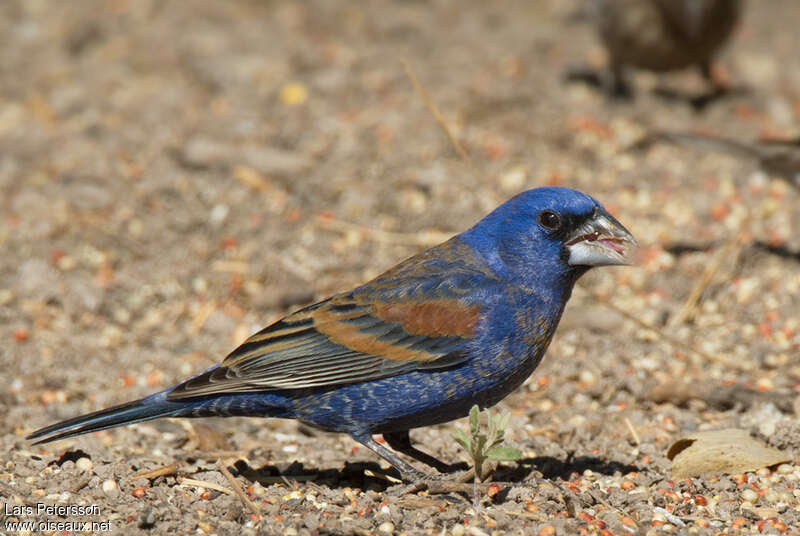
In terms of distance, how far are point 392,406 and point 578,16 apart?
5783 millimetres

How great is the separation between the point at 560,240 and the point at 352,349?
→ 31.7 inches

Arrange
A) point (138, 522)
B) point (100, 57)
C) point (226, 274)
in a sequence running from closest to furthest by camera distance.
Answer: point (138, 522)
point (226, 274)
point (100, 57)

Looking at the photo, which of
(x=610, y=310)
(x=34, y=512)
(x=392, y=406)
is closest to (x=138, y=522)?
(x=34, y=512)

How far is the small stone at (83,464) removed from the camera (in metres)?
3.81

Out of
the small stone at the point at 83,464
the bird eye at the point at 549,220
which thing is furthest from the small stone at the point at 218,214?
the bird eye at the point at 549,220

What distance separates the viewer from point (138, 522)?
3363mm

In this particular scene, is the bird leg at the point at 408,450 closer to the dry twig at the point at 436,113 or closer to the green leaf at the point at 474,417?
the green leaf at the point at 474,417

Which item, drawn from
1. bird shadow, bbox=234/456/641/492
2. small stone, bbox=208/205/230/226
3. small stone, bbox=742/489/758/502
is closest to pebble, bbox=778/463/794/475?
small stone, bbox=742/489/758/502

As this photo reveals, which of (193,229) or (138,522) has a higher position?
(138,522)

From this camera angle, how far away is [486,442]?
347 centimetres

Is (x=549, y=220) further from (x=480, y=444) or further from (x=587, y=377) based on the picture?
(x=587, y=377)

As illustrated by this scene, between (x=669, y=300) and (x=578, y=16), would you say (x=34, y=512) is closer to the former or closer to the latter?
(x=669, y=300)

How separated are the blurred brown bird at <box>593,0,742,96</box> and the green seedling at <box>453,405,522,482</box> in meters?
4.42

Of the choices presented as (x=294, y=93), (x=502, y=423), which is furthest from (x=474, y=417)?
(x=294, y=93)
